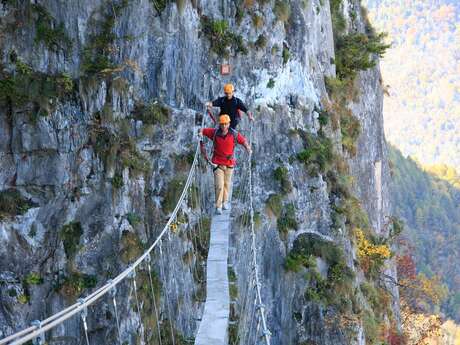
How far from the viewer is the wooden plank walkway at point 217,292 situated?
644cm

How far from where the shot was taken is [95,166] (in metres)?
9.84

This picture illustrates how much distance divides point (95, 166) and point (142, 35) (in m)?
2.94

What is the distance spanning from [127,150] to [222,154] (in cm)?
208

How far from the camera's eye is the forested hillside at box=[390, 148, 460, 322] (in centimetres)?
7221

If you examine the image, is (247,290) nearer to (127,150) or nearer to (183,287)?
(183,287)

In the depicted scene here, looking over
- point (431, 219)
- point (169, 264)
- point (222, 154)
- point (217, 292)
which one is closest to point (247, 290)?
point (169, 264)

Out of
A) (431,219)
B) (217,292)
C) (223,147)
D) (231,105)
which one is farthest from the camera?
(431,219)

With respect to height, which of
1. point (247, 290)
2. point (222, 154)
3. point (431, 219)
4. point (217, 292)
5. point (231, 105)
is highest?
point (231, 105)

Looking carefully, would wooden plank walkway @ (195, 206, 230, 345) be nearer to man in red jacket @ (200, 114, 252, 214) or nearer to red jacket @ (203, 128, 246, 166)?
man in red jacket @ (200, 114, 252, 214)

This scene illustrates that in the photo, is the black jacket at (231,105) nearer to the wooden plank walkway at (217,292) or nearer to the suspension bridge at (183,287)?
the suspension bridge at (183,287)

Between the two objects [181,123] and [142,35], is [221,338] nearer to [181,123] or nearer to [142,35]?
[181,123]

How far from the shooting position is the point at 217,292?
24.8 ft

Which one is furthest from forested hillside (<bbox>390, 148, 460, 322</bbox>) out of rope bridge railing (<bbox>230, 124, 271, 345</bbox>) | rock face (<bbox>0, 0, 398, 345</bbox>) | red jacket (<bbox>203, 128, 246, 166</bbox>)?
red jacket (<bbox>203, 128, 246, 166</bbox>)

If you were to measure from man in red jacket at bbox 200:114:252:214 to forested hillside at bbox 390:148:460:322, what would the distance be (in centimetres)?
6123
